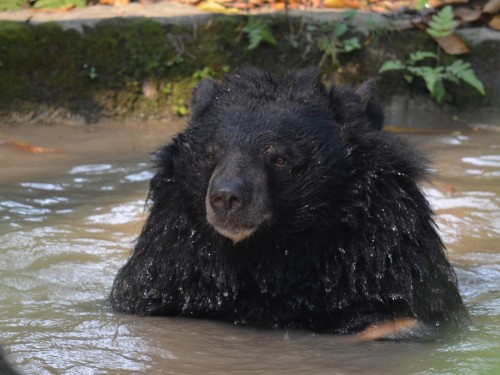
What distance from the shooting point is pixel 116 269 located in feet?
21.4

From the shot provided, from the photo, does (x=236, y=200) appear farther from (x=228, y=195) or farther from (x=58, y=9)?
(x=58, y=9)

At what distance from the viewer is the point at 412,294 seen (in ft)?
16.4

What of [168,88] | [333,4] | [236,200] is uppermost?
[333,4]

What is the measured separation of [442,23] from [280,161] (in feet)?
19.8

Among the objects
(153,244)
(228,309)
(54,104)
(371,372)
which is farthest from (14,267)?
(54,104)

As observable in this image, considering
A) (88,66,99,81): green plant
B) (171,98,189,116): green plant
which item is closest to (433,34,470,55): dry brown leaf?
(171,98,189,116): green plant

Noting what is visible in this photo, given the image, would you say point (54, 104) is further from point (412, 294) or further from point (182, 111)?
point (412, 294)

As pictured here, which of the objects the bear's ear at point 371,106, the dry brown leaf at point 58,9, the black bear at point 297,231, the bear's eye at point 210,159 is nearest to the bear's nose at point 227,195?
the black bear at point 297,231

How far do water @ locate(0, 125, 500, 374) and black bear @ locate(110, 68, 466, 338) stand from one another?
19 cm

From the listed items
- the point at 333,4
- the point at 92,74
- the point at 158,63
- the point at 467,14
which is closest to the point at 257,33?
the point at 158,63

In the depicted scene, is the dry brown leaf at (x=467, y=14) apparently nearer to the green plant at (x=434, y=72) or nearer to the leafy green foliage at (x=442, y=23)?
the leafy green foliage at (x=442, y=23)

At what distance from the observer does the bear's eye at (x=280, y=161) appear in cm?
503

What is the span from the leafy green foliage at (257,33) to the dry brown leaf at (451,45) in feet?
6.01

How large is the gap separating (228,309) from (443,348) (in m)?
1.18
